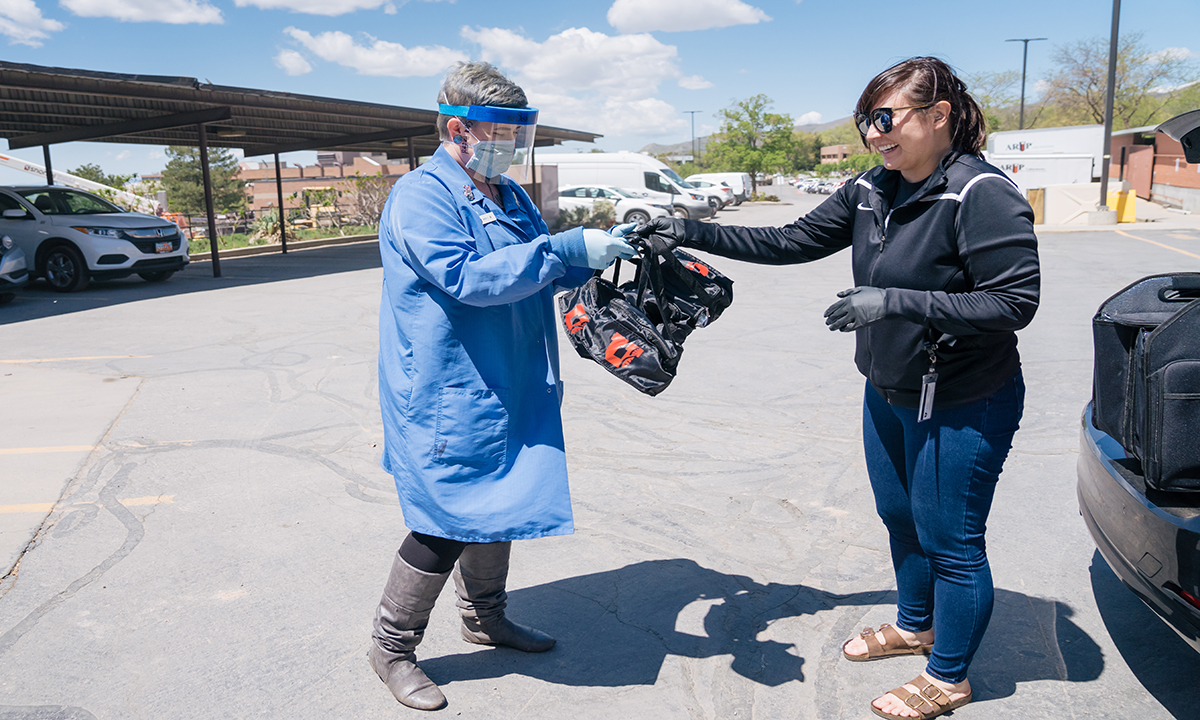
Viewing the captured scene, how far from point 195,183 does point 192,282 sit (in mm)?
65712

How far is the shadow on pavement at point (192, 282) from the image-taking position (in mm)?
11617

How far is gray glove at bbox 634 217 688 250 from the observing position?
8.52ft

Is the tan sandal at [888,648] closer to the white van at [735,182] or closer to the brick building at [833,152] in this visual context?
the white van at [735,182]

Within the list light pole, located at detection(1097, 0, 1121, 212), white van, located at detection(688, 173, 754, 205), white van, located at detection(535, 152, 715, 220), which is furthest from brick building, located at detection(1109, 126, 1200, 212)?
white van, located at detection(688, 173, 754, 205)

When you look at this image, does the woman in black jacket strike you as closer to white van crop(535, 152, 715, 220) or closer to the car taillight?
the car taillight

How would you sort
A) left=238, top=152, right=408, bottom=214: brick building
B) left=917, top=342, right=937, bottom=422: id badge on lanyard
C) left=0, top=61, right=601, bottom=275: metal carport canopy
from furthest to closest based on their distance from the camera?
left=238, top=152, right=408, bottom=214: brick building
left=0, top=61, right=601, bottom=275: metal carport canopy
left=917, top=342, right=937, bottom=422: id badge on lanyard

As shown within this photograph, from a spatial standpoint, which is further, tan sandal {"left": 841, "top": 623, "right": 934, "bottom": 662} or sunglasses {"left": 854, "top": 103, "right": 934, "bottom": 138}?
tan sandal {"left": 841, "top": 623, "right": 934, "bottom": 662}

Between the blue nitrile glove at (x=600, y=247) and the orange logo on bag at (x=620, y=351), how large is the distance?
244mm

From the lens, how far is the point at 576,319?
8.47 feet

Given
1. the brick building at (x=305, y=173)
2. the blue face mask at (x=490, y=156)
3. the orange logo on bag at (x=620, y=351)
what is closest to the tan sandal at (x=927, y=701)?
the orange logo on bag at (x=620, y=351)

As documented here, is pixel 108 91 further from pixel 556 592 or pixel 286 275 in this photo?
pixel 556 592

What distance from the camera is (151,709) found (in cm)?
258

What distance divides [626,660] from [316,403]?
4003mm

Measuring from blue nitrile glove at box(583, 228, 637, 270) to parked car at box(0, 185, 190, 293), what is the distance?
43.8ft
